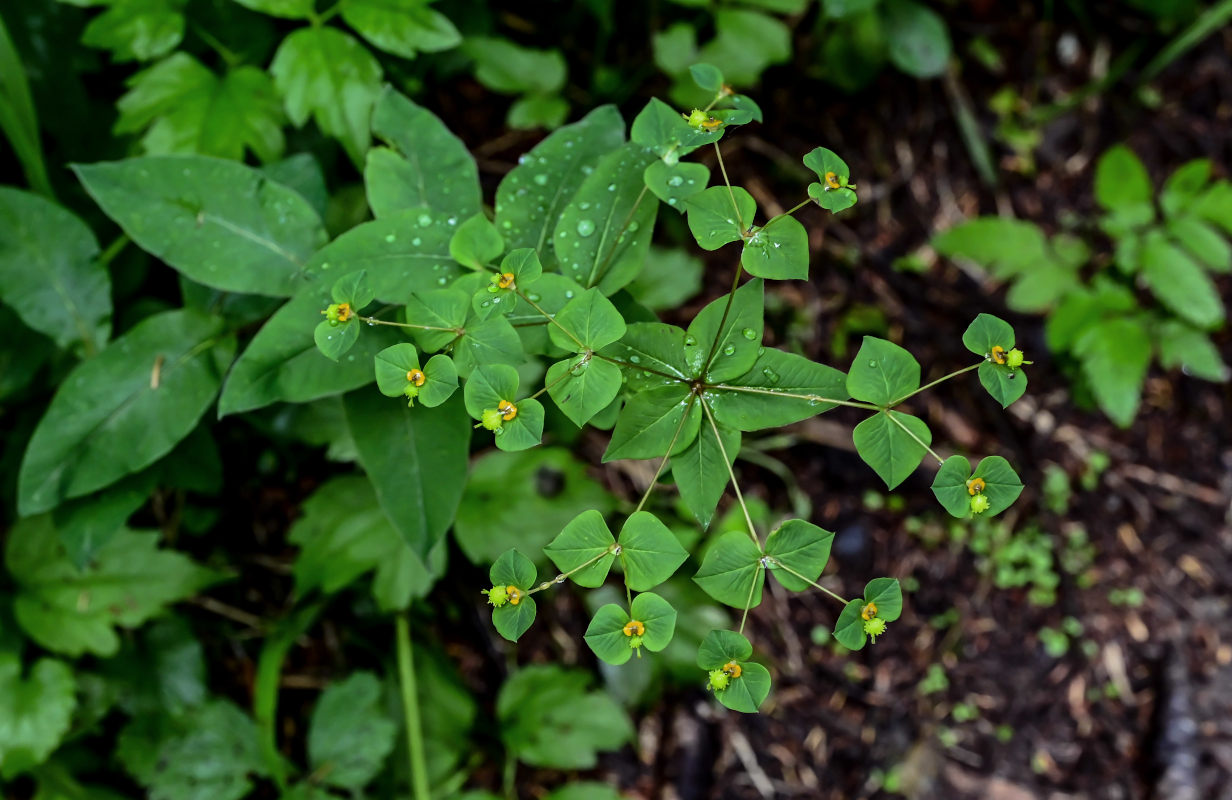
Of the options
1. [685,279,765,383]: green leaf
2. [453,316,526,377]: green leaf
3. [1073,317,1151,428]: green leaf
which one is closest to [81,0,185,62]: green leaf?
[453,316,526,377]: green leaf

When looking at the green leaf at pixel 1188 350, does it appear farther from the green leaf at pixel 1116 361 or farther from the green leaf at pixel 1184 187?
the green leaf at pixel 1184 187

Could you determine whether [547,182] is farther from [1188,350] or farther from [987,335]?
[1188,350]

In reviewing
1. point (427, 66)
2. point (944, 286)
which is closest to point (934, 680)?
point (944, 286)

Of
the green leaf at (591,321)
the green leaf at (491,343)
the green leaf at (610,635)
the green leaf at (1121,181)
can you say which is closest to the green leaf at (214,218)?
the green leaf at (491,343)

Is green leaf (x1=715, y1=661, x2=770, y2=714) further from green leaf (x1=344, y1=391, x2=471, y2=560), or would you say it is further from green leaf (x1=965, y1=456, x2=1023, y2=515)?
green leaf (x1=344, y1=391, x2=471, y2=560)

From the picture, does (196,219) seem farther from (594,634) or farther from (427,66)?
(594,634)

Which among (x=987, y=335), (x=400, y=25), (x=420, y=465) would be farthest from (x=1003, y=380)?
(x=400, y=25)

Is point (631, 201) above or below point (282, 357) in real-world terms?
above
